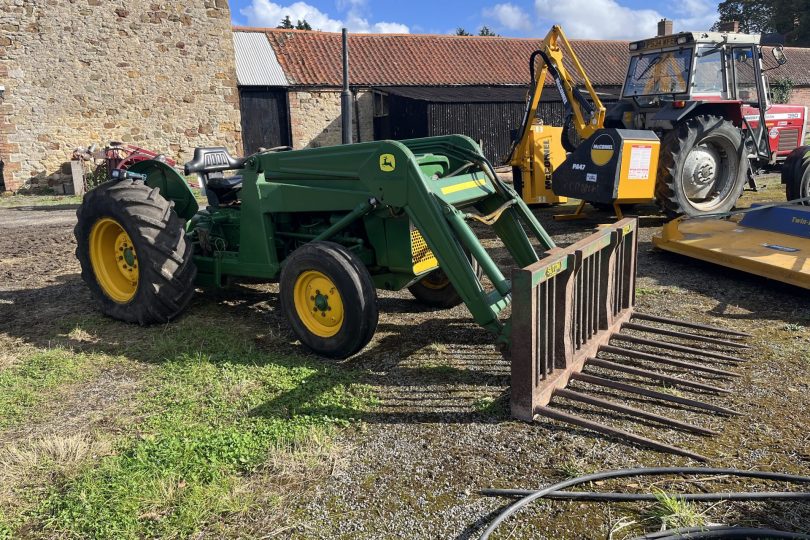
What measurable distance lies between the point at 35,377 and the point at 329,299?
1.93m

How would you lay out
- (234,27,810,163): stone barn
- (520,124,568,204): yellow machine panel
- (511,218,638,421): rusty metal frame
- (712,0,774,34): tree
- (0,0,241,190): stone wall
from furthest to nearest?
(712,0,774,34): tree → (234,27,810,163): stone barn → (0,0,241,190): stone wall → (520,124,568,204): yellow machine panel → (511,218,638,421): rusty metal frame

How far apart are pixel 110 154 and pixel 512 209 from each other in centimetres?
1280

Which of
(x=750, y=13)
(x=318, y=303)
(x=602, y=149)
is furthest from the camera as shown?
(x=750, y=13)

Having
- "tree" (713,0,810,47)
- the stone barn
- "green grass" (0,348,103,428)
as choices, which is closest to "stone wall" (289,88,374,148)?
the stone barn

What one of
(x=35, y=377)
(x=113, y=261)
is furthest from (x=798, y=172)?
(x=35, y=377)

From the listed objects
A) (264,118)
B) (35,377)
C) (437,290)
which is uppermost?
(264,118)

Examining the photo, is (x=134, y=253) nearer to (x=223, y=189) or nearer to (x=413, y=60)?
(x=223, y=189)

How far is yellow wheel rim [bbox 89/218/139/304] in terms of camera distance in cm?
526

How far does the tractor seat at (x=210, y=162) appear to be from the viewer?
5.80 metres

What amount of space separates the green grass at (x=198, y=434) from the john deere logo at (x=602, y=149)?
4.82 m

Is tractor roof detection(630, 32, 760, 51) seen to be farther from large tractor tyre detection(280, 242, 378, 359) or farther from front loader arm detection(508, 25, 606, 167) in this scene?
large tractor tyre detection(280, 242, 378, 359)

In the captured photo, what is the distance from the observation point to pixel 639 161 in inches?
296

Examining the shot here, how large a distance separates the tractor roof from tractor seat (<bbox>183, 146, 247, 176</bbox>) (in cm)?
640

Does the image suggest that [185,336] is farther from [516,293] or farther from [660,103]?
[660,103]
